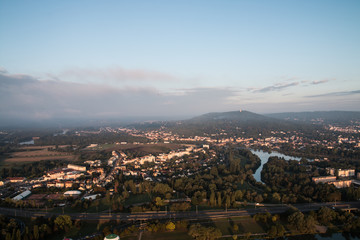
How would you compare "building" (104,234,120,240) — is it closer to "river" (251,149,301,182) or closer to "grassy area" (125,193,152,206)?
"grassy area" (125,193,152,206)

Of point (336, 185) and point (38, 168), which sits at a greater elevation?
point (38, 168)

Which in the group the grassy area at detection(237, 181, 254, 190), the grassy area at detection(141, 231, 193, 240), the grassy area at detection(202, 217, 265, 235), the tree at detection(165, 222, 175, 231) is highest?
the tree at detection(165, 222, 175, 231)

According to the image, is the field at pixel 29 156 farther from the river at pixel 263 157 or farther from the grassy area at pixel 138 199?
the river at pixel 263 157

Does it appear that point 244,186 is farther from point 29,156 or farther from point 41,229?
point 29,156

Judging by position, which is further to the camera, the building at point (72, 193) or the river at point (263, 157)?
the river at point (263, 157)

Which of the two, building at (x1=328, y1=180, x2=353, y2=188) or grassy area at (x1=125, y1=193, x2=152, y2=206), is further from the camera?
building at (x1=328, y1=180, x2=353, y2=188)

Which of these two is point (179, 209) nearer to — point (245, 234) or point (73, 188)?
point (245, 234)

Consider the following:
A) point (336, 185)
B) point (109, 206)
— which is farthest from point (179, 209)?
point (336, 185)

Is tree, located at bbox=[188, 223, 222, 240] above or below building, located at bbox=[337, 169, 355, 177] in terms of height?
above

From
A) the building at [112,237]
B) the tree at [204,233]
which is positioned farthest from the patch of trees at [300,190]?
the building at [112,237]

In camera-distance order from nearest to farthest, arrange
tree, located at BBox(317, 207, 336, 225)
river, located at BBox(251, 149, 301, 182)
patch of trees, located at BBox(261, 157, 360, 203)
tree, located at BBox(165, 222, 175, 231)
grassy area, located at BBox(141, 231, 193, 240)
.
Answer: grassy area, located at BBox(141, 231, 193, 240) < tree, located at BBox(165, 222, 175, 231) < tree, located at BBox(317, 207, 336, 225) < patch of trees, located at BBox(261, 157, 360, 203) < river, located at BBox(251, 149, 301, 182)

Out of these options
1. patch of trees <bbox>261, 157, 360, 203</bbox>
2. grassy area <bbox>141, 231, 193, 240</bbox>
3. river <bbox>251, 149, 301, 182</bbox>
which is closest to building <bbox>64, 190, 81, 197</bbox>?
grassy area <bbox>141, 231, 193, 240</bbox>
